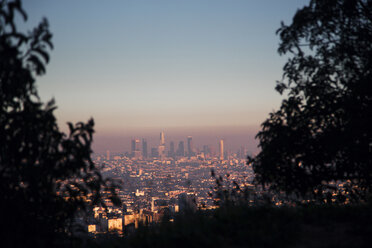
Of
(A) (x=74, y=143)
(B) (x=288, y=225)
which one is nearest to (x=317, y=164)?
(B) (x=288, y=225)

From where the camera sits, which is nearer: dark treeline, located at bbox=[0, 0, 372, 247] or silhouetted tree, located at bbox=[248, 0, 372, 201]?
dark treeline, located at bbox=[0, 0, 372, 247]

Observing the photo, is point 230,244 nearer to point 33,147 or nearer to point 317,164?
point 33,147

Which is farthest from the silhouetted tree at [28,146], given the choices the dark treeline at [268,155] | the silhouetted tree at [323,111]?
the silhouetted tree at [323,111]

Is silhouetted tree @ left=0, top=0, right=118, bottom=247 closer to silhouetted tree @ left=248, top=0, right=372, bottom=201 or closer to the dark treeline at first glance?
the dark treeline

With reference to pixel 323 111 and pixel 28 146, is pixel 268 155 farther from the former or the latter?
pixel 28 146

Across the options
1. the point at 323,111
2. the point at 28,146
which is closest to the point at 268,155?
the point at 323,111

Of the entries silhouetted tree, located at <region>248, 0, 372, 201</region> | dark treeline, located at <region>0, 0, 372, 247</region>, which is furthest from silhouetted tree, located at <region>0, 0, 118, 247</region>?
silhouetted tree, located at <region>248, 0, 372, 201</region>
